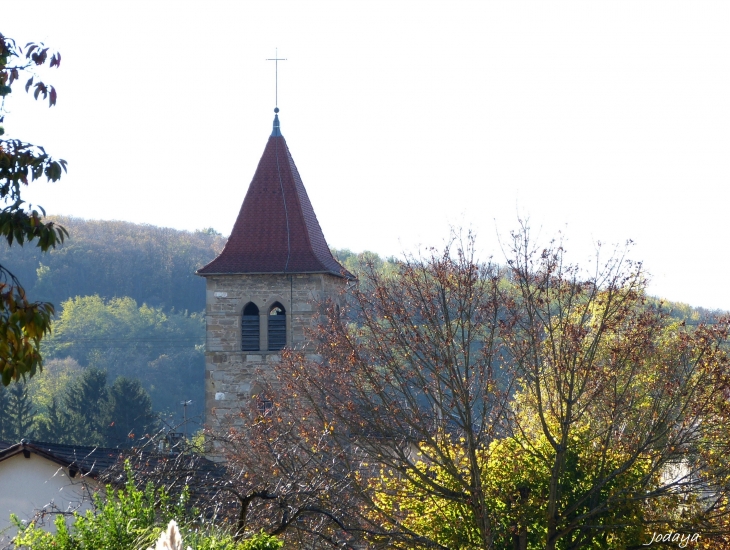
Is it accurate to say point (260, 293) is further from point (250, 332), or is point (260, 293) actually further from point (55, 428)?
point (55, 428)

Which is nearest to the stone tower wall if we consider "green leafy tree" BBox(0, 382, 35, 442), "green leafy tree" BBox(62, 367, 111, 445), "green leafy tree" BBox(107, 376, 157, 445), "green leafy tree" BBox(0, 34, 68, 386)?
"green leafy tree" BBox(0, 34, 68, 386)

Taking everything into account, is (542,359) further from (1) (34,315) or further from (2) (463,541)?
(1) (34,315)

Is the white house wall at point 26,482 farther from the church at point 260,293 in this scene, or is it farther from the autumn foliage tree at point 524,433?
the church at point 260,293

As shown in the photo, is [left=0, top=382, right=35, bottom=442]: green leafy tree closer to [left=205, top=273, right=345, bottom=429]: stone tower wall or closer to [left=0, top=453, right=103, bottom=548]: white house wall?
[left=205, top=273, right=345, bottom=429]: stone tower wall

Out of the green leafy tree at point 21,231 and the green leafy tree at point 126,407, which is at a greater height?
the green leafy tree at point 21,231

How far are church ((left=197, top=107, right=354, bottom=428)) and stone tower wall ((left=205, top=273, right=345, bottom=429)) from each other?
0.02 metres

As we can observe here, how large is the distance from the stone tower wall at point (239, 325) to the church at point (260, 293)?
0.02 metres

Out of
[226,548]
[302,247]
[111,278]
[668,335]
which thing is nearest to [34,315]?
[226,548]

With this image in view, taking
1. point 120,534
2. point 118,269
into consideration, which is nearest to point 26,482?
point 120,534

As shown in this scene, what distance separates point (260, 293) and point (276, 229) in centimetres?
167

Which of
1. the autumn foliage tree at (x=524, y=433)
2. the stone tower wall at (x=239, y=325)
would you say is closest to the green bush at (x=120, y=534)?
the autumn foliage tree at (x=524, y=433)

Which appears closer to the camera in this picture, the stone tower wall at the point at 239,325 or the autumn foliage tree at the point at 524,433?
the autumn foliage tree at the point at 524,433

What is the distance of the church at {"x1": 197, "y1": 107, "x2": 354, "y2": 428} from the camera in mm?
23781

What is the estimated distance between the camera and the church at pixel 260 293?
2378cm
